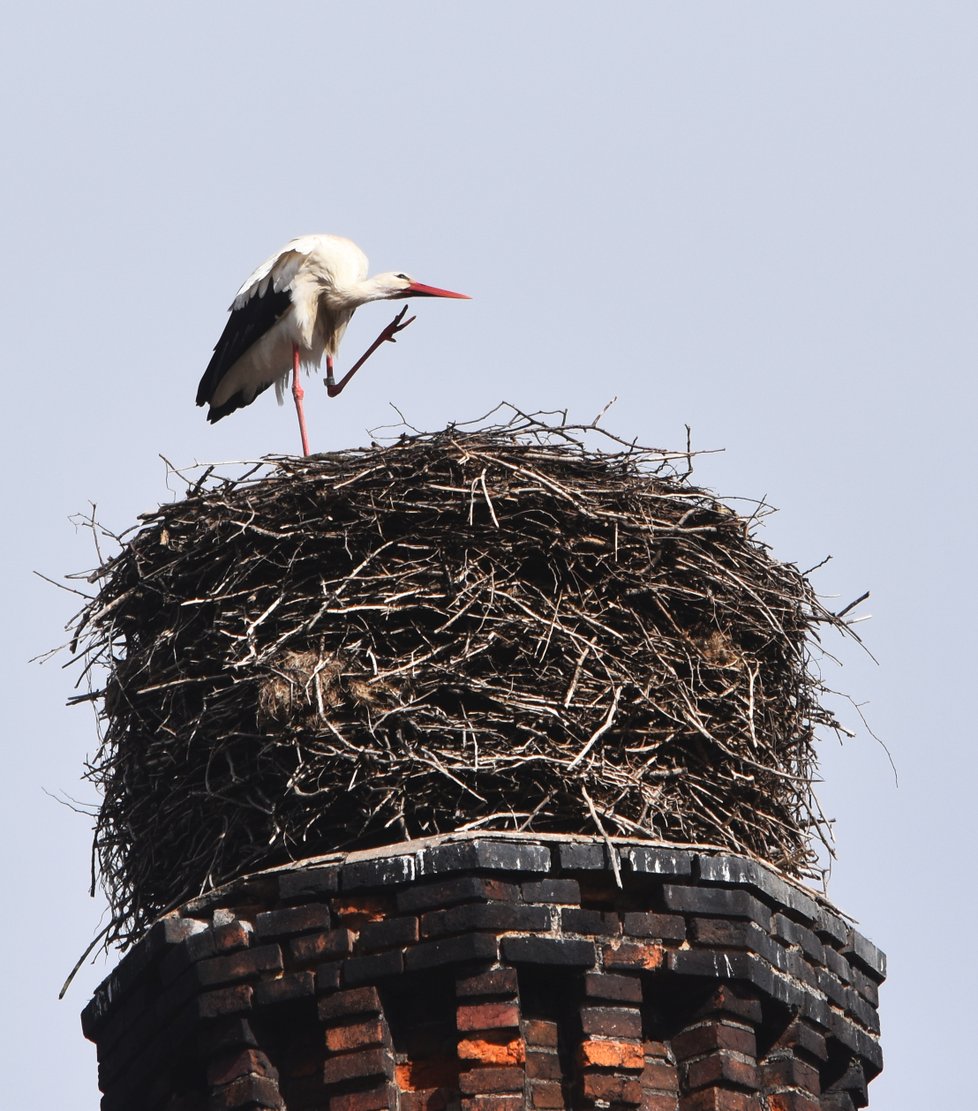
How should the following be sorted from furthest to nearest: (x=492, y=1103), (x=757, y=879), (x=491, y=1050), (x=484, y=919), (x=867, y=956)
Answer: (x=867, y=956) → (x=757, y=879) → (x=484, y=919) → (x=491, y=1050) → (x=492, y=1103)

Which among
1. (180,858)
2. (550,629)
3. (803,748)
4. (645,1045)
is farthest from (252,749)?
(803,748)

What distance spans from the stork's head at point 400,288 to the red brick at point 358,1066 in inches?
284

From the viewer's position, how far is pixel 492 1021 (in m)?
7.45

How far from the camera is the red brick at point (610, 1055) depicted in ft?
24.6

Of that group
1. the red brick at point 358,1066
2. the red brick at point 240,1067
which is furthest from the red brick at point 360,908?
the red brick at point 240,1067

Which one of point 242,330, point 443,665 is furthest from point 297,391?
point 443,665

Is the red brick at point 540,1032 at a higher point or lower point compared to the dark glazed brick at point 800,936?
lower

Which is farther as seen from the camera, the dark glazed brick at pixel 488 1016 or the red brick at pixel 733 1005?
the red brick at pixel 733 1005

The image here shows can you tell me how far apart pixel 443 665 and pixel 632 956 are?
1.39m

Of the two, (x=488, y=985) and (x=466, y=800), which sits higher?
(x=466, y=800)

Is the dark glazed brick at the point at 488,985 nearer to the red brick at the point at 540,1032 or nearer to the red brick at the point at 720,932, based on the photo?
the red brick at the point at 540,1032

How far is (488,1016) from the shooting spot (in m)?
7.46

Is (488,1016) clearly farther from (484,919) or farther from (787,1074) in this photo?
(787,1074)

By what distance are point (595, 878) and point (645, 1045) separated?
61cm
